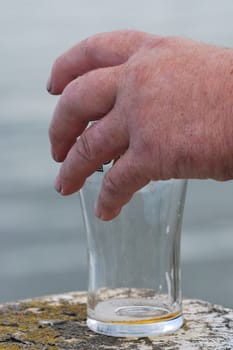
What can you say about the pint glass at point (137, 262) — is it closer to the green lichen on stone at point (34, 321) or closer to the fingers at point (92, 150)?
the green lichen on stone at point (34, 321)

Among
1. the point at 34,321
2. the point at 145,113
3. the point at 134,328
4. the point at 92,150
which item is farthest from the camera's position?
the point at 34,321

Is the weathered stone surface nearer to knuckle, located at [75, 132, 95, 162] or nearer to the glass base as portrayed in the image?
the glass base

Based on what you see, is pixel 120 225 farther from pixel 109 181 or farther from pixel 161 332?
pixel 109 181

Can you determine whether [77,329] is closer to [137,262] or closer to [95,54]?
[137,262]

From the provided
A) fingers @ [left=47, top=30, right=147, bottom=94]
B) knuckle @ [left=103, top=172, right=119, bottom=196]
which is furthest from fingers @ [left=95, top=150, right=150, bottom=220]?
fingers @ [left=47, top=30, right=147, bottom=94]

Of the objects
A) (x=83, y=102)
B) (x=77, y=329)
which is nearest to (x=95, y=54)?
(x=83, y=102)

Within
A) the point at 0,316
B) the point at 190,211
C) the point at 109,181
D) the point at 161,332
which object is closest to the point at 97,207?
the point at 109,181

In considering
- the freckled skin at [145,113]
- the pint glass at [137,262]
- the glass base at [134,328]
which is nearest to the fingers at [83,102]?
the freckled skin at [145,113]
